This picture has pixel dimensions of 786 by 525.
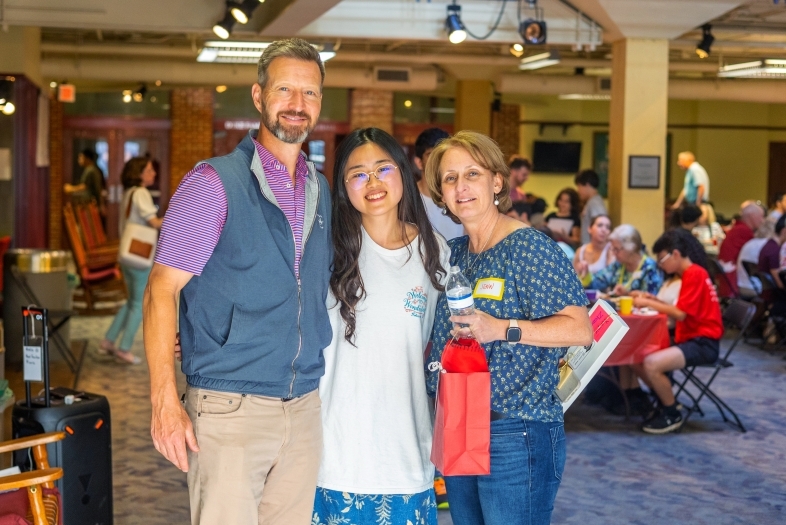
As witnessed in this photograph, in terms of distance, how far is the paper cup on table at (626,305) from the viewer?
19.6ft

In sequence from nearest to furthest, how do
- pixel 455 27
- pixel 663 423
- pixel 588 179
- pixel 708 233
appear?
pixel 663 423, pixel 455 27, pixel 588 179, pixel 708 233

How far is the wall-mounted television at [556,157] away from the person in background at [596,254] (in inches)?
458

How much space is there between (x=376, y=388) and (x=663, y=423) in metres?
4.01

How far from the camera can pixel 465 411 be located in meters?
2.33

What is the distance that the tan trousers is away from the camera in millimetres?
2305

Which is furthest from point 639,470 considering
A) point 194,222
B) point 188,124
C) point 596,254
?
point 188,124

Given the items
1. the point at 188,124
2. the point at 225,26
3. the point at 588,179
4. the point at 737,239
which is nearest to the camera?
the point at 225,26

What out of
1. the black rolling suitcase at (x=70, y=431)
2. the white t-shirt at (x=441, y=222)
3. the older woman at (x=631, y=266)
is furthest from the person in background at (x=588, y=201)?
the black rolling suitcase at (x=70, y=431)

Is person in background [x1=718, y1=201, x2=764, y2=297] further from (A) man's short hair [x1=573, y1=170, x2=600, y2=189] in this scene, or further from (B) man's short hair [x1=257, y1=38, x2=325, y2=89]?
(B) man's short hair [x1=257, y1=38, x2=325, y2=89]

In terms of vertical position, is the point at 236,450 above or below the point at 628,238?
below

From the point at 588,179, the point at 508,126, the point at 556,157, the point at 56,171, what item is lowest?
the point at 588,179

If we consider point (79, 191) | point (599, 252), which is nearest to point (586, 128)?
point (79, 191)

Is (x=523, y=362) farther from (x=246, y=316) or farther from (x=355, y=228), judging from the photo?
(x=246, y=316)

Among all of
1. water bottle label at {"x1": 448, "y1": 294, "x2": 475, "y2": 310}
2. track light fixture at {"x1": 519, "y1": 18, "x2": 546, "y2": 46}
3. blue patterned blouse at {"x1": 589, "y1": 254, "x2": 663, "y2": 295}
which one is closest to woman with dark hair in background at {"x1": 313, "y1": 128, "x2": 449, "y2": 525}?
water bottle label at {"x1": 448, "y1": 294, "x2": 475, "y2": 310}
